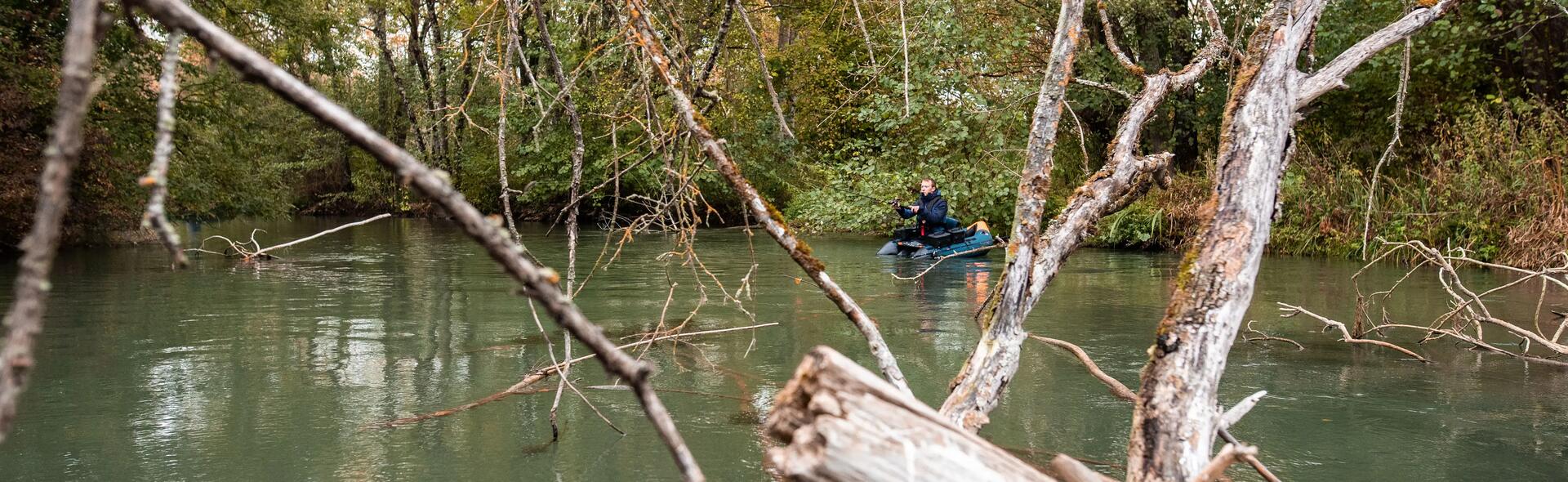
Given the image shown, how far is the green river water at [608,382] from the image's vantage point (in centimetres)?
505

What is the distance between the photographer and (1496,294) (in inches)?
424

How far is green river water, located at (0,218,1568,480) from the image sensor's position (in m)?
5.05

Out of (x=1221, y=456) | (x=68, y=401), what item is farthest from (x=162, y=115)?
(x=68, y=401)

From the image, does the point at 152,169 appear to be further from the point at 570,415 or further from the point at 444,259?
the point at 444,259

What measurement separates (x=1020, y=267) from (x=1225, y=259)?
2.30 feet

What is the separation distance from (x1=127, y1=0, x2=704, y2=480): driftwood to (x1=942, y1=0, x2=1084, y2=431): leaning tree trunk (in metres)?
2.16

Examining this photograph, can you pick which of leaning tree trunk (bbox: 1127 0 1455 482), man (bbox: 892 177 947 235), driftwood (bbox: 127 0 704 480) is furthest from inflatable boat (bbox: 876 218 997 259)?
driftwood (bbox: 127 0 704 480)

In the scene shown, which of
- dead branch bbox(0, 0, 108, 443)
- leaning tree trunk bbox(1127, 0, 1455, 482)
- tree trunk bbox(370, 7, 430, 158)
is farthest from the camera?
tree trunk bbox(370, 7, 430, 158)

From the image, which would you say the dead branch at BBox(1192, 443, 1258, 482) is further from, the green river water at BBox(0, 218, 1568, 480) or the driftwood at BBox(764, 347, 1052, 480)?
the green river water at BBox(0, 218, 1568, 480)

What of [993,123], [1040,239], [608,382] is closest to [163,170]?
[1040,239]

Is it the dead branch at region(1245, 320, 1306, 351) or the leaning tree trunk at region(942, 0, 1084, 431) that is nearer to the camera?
the leaning tree trunk at region(942, 0, 1084, 431)

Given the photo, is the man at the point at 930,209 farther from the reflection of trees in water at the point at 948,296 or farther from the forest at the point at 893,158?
the forest at the point at 893,158

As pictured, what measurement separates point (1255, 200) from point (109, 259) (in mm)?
16588

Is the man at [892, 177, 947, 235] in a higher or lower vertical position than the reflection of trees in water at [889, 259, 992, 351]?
higher
